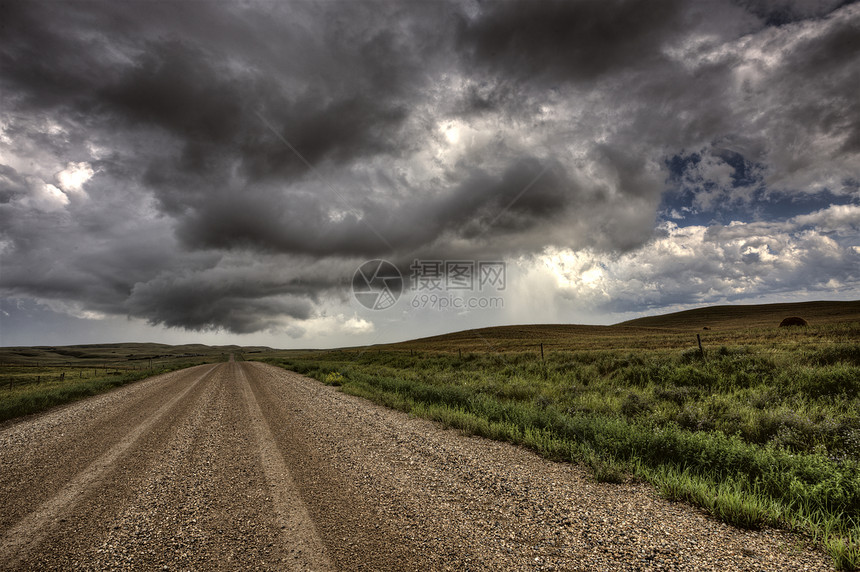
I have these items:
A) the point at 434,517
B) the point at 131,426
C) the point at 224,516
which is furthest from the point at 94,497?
the point at 131,426

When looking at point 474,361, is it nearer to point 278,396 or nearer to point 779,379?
point 278,396

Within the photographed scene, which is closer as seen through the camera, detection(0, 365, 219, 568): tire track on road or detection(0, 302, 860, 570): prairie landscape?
detection(0, 302, 860, 570): prairie landscape

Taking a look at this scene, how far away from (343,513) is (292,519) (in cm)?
67

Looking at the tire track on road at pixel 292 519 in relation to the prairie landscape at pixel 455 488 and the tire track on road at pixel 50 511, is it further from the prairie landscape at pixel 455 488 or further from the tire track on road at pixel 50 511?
the tire track on road at pixel 50 511

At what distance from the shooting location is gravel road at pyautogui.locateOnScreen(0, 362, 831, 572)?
3.84 meters

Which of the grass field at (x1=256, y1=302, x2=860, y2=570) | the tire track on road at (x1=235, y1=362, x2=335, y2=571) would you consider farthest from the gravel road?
the grass field at (x1=256, y1=302, x2=860, y2=570)

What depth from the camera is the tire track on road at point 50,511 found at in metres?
4.22

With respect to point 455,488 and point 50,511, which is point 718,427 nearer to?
point 455,488

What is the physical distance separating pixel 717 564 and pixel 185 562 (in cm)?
563

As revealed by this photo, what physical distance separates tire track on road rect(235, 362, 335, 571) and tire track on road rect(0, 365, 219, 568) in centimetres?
268

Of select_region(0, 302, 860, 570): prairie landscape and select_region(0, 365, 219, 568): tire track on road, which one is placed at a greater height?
select_region(0, 365, 219, 568): tire track on road

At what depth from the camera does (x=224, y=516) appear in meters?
4.87

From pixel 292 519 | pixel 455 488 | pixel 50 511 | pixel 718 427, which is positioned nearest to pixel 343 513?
pixel 292 519

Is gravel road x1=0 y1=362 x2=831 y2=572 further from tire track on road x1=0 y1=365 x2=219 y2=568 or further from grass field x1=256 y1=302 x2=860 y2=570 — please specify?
grass field x1=256 y1=302 x2=860 y2=570
